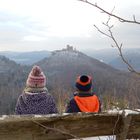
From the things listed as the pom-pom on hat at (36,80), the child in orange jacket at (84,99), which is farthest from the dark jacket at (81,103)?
the pom-pom on hat at (36,80)

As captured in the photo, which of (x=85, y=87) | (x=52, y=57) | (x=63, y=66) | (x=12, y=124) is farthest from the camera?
(x=52, y=57)

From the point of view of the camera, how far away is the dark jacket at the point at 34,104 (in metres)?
5.11

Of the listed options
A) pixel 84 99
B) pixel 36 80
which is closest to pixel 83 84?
pixel 84 99

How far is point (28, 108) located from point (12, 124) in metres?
2.67

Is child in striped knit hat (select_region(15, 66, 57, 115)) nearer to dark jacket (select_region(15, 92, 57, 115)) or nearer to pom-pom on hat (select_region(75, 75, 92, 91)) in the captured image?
dark jacket (select_region(15, 92, 57, 115))

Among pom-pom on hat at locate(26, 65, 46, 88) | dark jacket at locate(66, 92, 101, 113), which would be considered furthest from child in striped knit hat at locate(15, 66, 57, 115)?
dark jacket at locate(66, 92, 101, 113)

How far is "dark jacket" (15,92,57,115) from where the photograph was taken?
511 cm

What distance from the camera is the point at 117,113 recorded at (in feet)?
8.37

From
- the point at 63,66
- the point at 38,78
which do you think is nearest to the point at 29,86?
the point at 38,78

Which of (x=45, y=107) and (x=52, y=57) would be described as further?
(x=52, y=57)

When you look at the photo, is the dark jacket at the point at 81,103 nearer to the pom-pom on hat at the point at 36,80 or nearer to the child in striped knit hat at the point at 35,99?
the child in striped knit hat at the point at 35,99

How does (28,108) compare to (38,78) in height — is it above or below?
below

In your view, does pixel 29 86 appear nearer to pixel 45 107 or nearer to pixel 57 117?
pixel 45 107

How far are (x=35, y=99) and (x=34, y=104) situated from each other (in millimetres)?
56
